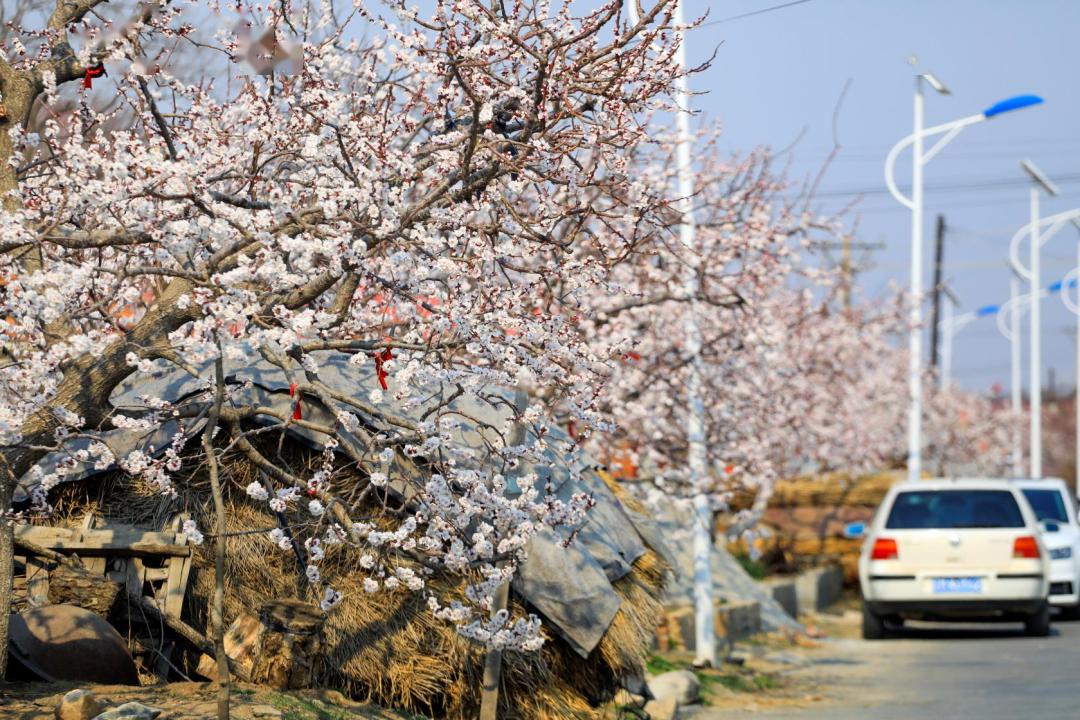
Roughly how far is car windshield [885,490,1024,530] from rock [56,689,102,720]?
1177cm

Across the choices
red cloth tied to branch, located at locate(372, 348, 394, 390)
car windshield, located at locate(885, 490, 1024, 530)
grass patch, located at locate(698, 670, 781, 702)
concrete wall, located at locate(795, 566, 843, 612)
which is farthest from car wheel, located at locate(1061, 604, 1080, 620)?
red cloth tied to branch, located at locate(372, 348, 394, 390)

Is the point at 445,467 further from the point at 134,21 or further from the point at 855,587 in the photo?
the point at 855,587

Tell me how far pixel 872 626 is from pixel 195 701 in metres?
11.7

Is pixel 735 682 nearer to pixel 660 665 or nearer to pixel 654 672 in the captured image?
pixel 660 665

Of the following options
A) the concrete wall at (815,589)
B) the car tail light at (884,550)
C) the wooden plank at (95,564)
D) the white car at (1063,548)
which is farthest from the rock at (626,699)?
the concrete wall at (815,589)

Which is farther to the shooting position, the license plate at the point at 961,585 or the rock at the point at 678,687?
the license plate at the point at 961,585

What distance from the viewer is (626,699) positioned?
31.3 ft

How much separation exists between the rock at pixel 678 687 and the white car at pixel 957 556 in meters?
5.33

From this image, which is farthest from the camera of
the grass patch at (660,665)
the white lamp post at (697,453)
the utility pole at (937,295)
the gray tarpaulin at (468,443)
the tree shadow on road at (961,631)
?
the utility pole at (937,295)

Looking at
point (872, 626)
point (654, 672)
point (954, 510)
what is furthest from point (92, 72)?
point (872, 626)

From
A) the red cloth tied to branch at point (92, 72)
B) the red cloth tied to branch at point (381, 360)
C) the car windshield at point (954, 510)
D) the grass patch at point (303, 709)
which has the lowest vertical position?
the grass patch at point (303, 709)

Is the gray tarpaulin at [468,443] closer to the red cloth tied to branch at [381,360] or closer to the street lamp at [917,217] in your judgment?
the red cloth tied to branch at [381,360]

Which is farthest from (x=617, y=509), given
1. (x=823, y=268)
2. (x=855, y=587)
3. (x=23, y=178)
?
(x=855, y=587)

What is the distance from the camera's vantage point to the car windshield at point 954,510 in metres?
16.7
